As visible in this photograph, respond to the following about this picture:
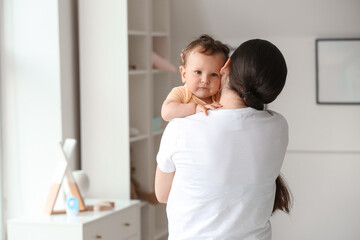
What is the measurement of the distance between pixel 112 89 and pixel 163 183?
1.90 meters

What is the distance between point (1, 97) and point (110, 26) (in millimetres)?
674

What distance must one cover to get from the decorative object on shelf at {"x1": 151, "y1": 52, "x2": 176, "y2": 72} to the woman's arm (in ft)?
7.53

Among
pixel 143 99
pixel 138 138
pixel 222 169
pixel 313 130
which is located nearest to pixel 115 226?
pixel 138 138

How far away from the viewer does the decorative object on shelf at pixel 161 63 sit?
3.64 metres

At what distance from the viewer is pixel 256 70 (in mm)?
1255

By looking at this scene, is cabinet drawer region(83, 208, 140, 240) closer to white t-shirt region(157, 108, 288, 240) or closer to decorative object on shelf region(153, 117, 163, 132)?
decorative object on shelf region(153, 117, 163, 132)

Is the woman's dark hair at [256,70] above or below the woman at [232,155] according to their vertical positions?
above

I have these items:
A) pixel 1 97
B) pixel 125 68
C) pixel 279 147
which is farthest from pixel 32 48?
pixel 279 147

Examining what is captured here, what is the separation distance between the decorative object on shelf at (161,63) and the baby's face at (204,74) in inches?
81.4

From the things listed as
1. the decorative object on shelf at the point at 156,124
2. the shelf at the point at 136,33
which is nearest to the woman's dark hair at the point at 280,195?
the shelf at the point at 136,33

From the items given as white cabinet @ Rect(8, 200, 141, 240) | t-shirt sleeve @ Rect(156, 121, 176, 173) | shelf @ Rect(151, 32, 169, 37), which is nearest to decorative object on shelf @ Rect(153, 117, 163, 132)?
shelf @ Rect(151, 32, 169, 37)

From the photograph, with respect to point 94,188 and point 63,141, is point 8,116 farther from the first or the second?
point 94,188

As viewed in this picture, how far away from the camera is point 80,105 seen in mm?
3301

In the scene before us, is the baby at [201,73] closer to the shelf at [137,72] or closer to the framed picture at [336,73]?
the shelf at [137,72]
